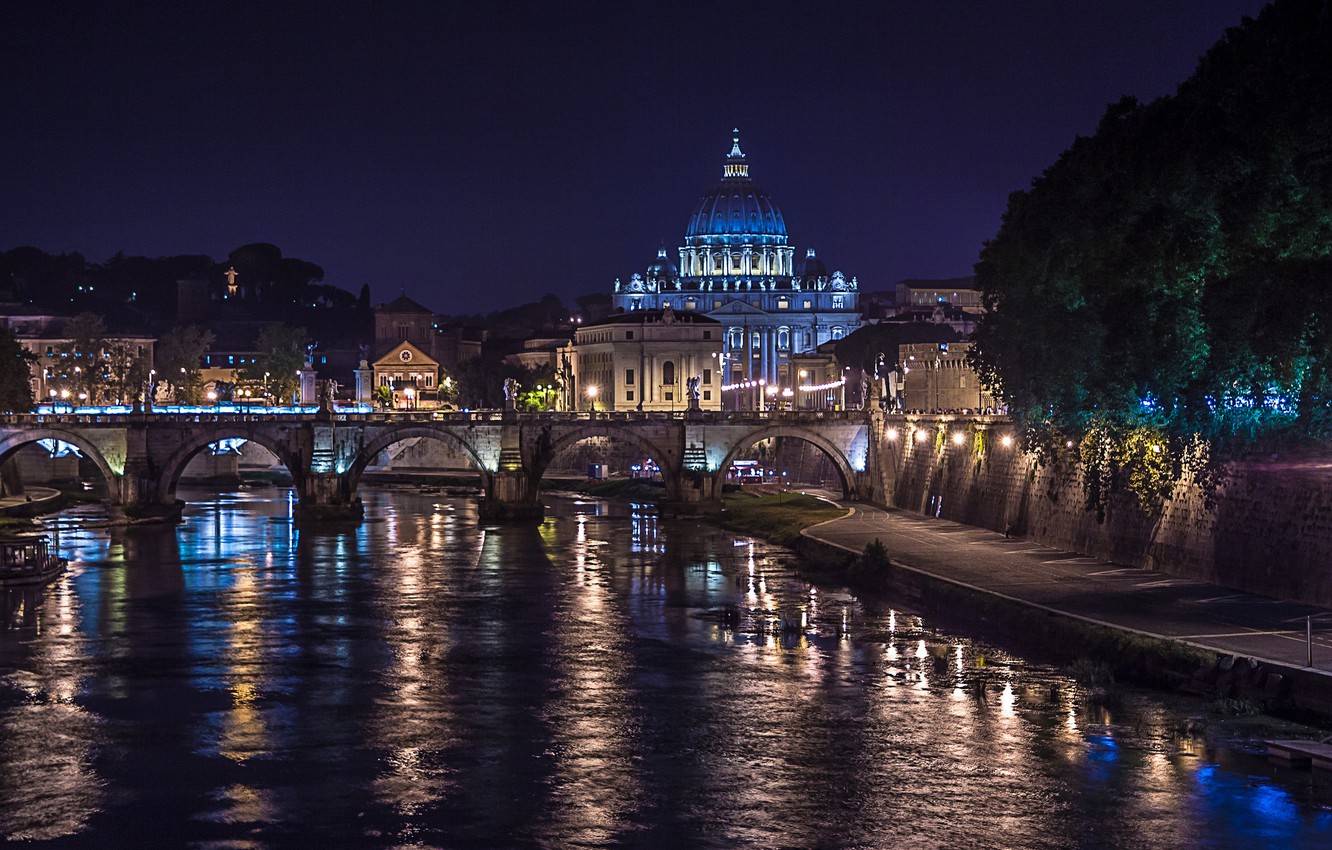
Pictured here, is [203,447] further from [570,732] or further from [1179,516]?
[570,732]

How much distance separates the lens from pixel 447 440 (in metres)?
79.8

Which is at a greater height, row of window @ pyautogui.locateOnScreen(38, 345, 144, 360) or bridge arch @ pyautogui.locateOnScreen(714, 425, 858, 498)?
row of window @ pyautogui.locateOnScreen(38, 345, 144, 360)

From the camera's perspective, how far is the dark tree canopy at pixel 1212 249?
33.5 meters

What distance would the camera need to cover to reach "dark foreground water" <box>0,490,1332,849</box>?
83.7 ft

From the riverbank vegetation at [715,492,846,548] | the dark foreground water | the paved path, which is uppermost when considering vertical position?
the riverbank vegetation at [715,492,846,548]

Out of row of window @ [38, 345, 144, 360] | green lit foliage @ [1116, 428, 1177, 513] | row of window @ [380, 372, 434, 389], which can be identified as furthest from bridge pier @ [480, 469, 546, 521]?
row of window @ [380, 372, 434, 389]

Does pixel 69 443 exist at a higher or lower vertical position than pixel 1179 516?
higher

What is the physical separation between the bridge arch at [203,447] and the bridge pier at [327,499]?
1.92ft

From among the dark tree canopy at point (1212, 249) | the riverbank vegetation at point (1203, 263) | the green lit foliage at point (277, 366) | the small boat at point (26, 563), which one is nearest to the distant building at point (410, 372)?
the green lit foliage at point (277, 366)

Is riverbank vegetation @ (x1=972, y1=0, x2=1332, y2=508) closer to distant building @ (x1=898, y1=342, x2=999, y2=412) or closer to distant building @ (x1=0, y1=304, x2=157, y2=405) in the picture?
distant building @ (x1=898, y1=342, x2=999, y2=412)

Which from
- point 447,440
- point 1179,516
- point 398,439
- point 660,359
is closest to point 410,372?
point 660,359

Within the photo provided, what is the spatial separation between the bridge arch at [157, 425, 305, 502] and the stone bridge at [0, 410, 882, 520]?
0.04m

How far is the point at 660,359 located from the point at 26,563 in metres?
91.0

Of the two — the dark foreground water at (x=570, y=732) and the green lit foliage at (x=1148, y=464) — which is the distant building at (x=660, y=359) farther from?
the green lit foliage at (x=1148, y=464)
